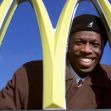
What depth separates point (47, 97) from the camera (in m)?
3.69

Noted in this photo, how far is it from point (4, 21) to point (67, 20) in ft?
1.97

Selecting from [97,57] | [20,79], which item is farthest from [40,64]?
[97,57]

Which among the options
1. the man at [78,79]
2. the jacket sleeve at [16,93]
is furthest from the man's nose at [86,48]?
the jacket sleeve at [16,93]

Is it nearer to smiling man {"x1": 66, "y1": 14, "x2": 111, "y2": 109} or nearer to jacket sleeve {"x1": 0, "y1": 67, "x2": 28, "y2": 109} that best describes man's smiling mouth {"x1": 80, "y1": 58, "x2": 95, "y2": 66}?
smiling man {"x1": 66, "y1": 14, "x2": 111, "y2": 109}

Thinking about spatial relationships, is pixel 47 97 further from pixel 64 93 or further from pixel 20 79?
pixel 20 79

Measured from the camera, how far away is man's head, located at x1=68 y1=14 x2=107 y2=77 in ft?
13.1

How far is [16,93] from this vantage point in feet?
12.8

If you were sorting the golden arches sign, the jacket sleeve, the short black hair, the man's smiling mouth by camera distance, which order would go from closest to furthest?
1. the golden arches sign
2. the jacket sleeve
3. the man's smiling mouth
4. the short black hair

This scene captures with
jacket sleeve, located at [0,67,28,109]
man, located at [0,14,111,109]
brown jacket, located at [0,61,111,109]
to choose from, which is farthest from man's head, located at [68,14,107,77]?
jacket sleeve, located at [0,67,28,109]

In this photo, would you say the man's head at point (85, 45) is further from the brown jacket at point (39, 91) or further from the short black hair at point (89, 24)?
the brown jacket at point (39, 91)

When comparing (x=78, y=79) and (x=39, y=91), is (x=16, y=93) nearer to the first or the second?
(x=39, y=91)

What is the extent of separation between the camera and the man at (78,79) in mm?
3943

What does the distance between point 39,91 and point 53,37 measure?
0.51 meters

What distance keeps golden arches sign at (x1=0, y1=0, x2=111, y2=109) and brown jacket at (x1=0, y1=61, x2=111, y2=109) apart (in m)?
0.24
